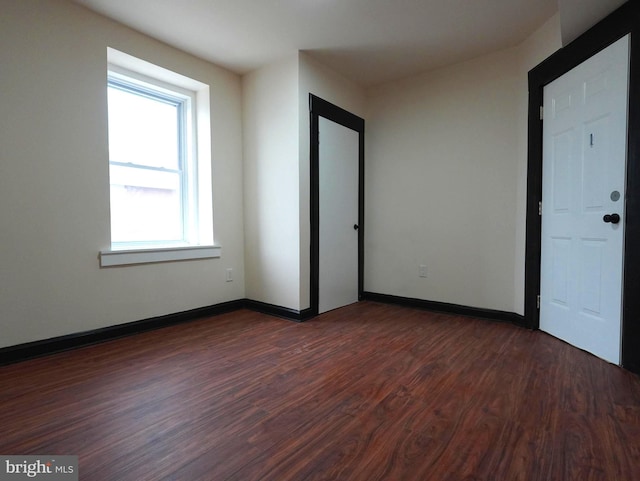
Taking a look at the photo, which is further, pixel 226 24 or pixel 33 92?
pixel 226 24

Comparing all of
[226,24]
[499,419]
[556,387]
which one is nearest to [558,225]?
[556,387]

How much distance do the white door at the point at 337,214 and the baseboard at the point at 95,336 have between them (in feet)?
3.84

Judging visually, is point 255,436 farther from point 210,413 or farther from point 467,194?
point 467,194

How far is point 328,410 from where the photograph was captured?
62.2 inches

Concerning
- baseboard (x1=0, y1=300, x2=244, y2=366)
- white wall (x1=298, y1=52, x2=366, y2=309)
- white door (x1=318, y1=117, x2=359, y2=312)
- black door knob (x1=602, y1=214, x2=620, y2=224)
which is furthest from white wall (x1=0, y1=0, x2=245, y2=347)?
black door knob (x1=602, y1=214, x2=620, y2=224)

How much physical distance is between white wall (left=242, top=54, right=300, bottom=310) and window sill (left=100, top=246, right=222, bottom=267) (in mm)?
482

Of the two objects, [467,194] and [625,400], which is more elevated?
[467,194]

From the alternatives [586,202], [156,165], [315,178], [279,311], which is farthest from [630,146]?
[156,165]

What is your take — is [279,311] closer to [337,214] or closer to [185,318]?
[185,318]

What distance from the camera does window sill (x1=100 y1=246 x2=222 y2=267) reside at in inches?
102

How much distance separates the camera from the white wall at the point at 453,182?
3.01 meters

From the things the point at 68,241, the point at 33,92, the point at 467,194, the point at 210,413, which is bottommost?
the point at 210,413

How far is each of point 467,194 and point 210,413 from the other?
2931 millimetres

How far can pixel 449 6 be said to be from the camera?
7.82 feet
